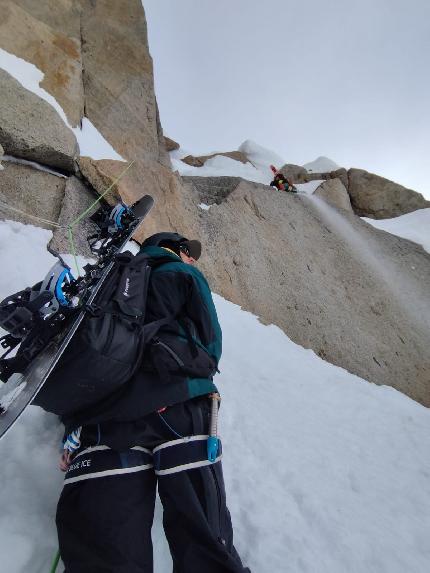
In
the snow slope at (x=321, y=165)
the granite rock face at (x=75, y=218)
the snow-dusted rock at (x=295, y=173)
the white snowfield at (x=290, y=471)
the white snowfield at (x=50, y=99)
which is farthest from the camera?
the snow slope at (x=321, y=165)

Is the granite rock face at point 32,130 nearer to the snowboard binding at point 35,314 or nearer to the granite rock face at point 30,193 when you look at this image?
the granite rock face at point 30,193

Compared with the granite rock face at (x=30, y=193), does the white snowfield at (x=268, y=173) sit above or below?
above

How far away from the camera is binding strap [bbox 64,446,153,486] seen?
80.1 inches

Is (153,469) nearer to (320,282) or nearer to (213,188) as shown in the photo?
(320,282)

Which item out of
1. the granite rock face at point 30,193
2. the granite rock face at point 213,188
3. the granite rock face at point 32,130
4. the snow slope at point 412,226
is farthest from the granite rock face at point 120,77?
the snow slope at point 412,226

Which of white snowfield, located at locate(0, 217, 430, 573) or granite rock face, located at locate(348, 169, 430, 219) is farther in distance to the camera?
granite rock face, located at locate(348, 169, 430, 219)

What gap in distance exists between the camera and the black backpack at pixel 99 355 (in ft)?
6.00

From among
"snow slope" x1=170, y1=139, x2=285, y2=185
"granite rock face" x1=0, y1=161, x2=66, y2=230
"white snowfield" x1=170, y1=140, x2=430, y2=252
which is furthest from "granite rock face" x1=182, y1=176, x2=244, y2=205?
"snow slope" x1=170, y1=139, x2=285, y2=185

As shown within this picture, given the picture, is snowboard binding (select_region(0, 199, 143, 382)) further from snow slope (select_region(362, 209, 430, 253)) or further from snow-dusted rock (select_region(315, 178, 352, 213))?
snow-dusted rock (select_region(315, 178, 352, 213))

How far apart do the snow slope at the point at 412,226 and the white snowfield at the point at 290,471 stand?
1633cm

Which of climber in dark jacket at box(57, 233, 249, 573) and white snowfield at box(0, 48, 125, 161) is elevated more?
white snowfield at box(0, 48, 125, 161)

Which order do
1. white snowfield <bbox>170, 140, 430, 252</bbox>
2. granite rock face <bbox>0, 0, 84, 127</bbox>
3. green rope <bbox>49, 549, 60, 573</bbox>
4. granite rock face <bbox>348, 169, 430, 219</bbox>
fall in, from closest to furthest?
green rope <bbox>49, 549, 60, 573</bbox>
granite rock face <bbox>0, 0, 84, 127</bbox>
white snowfield <bbox>170, 140, 430, 252</bbox>
granite rock face <bbox>348, 169, 430, 219</bbox>

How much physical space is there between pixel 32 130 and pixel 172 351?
712 centimetres

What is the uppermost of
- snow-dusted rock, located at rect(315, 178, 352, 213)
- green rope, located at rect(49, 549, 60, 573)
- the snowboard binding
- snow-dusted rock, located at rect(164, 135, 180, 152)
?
snow-dusted rock, located at rect(315, 178, 352, 213)
